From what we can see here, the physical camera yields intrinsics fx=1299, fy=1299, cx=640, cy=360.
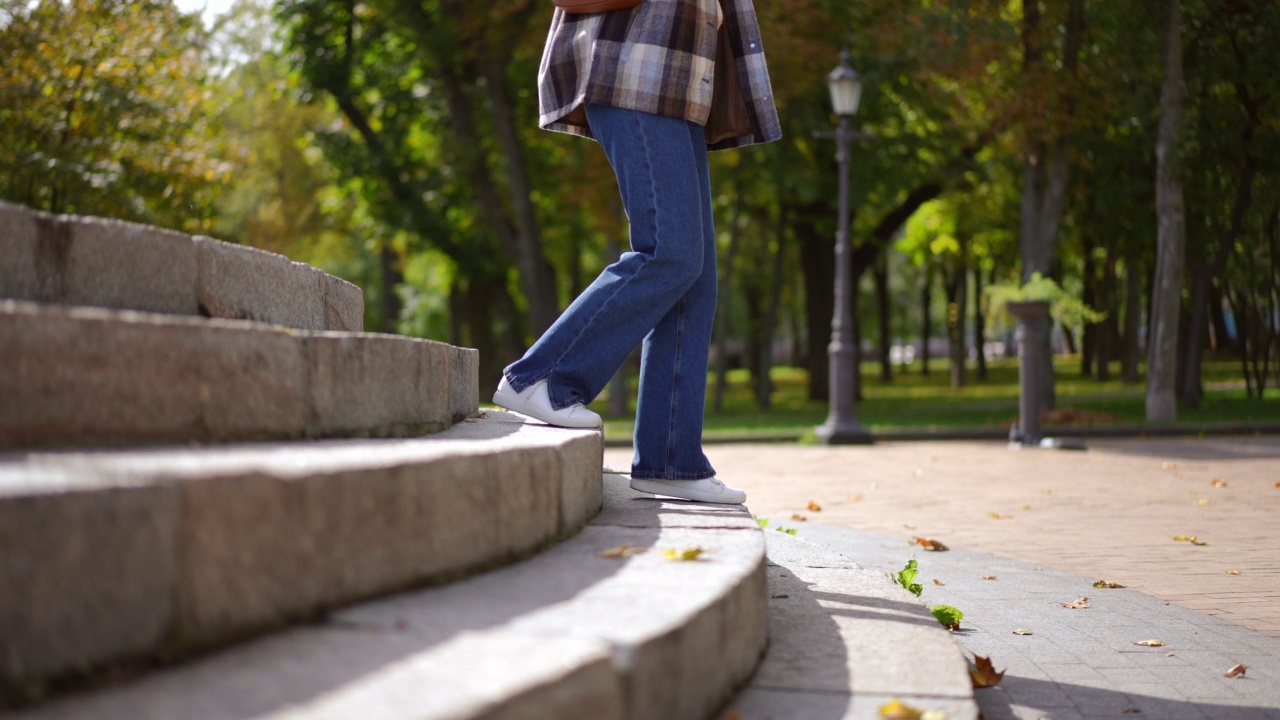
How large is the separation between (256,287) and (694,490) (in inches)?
57.4

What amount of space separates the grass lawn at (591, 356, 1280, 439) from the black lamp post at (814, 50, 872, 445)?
0.68 m

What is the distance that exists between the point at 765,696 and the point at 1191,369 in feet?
74.4

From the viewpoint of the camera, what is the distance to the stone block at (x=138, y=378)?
2.23 m

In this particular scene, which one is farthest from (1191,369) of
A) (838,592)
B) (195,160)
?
(838,592)

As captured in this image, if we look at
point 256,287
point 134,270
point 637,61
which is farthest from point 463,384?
point 134,270

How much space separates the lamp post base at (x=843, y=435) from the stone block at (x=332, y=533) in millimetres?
13447

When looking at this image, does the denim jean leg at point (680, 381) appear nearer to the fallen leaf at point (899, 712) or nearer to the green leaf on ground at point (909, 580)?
the green leaf on ground at point (909, 580)

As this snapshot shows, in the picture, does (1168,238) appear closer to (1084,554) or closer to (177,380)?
(1084,554)

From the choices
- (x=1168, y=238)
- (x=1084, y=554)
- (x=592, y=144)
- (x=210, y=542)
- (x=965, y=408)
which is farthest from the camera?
(x=965, y=408)

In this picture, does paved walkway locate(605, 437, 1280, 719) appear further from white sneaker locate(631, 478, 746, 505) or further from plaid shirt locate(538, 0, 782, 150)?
plaid shirt locate(538, 0, 782, 150)

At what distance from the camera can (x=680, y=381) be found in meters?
4.05

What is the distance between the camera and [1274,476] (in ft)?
34.7

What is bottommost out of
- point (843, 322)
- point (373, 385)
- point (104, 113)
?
point (373, 385)

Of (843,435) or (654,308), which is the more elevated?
(654,308)
